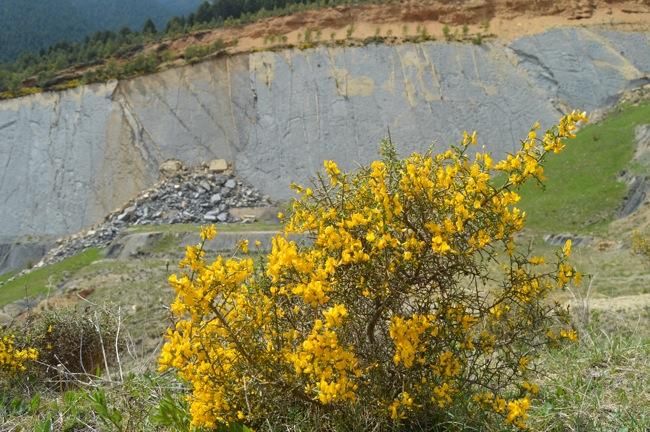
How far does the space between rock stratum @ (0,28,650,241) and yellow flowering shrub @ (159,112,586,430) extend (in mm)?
33106

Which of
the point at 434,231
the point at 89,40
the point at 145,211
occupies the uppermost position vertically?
the point at 434,231

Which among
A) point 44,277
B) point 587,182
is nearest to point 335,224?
point 587,182

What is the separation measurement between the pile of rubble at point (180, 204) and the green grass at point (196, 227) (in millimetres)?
1484

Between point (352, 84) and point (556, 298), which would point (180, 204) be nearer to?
point (352, 84)

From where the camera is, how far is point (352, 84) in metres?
40.4

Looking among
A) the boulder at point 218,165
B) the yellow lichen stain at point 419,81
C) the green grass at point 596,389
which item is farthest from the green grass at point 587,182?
the boulder at point 218,165

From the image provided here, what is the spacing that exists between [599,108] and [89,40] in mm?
44813

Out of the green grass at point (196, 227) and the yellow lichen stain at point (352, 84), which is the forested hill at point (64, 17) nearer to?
the yellow lichen stain at point (352, 84)

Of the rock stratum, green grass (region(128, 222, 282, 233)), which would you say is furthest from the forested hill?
green grass (region(128, 222, 282, 233))

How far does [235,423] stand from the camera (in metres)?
3.69

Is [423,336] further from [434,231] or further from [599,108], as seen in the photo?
[599,108]

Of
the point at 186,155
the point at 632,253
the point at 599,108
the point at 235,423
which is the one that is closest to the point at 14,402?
the point at 235,423

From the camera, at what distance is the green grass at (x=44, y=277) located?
2355 centimetres

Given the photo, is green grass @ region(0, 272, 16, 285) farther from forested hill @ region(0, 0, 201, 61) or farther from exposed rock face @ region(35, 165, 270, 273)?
forested hill @ region(0, 0, 201, 61)
